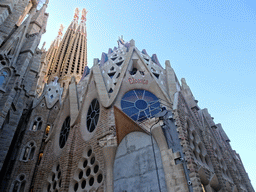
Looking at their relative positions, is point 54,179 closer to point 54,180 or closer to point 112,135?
point 54,180

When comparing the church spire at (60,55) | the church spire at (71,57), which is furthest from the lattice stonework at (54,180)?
the church spire at (60,55)

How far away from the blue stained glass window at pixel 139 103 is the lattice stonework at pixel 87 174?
3.01 metres

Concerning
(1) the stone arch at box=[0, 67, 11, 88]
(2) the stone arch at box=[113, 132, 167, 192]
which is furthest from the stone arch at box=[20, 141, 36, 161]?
(2) the stone arch at box=[113, 132, 167, 192]

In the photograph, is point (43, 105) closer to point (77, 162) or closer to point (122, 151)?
point (77, 162)


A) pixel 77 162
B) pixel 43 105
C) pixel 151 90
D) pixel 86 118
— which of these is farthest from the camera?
pixel 43 105

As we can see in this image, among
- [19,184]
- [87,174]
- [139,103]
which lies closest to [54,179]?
[87,174]

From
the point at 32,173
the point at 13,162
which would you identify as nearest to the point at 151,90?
the point at 32,173

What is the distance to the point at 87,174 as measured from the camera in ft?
30.1

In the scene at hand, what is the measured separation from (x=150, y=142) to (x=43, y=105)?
12.7 metres

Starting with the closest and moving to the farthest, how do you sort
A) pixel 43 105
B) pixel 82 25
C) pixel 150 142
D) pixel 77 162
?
1. pixel 150 142
2. pixel 77 162
3. pixel 43 105
4. pixel 82 25

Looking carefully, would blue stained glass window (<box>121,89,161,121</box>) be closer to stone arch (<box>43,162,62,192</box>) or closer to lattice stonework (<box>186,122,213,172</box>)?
lattice stonework (<box>186,122,213,172</box>)

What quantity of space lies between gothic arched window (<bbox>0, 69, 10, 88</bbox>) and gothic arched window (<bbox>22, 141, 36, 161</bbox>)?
A: 4510 millimetres

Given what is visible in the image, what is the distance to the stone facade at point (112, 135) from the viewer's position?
695cm

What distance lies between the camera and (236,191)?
9.89 m
